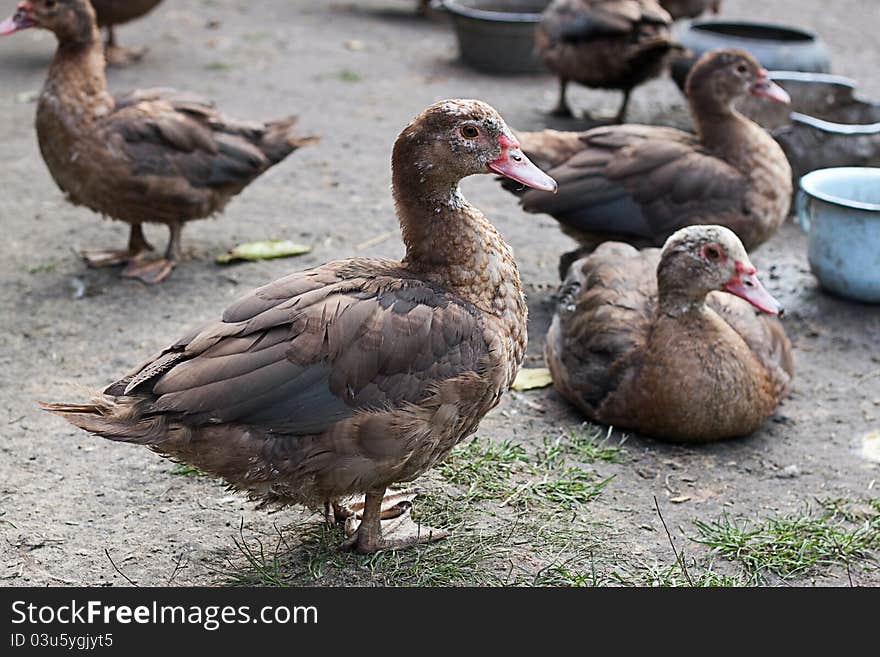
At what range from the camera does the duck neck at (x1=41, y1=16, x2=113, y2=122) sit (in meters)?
5.74

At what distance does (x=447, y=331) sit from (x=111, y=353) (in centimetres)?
223

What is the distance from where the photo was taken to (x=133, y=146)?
A: 568cm

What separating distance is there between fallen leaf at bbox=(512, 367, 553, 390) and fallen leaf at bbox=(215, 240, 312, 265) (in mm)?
1622

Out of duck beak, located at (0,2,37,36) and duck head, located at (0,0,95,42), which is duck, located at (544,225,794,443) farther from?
duck beak, located at (0,2,37,36)

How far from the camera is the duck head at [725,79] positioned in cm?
577

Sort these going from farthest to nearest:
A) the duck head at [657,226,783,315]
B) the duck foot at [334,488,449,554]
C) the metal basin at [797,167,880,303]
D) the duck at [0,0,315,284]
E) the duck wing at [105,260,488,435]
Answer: the duck at [0,0,315,284], the metal basin at [797,167,880,303], the duck head at [657,226,783,315], the duck foot at [334,488,449,554], the duck wing at [105,260,488,435]

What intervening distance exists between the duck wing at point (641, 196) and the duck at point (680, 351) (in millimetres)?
702

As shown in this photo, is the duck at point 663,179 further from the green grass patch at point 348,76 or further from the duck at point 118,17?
the duck at point 118,17

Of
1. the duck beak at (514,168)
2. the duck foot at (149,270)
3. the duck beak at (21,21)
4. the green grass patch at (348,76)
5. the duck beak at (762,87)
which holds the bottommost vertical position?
the green grass patch at (348,76)

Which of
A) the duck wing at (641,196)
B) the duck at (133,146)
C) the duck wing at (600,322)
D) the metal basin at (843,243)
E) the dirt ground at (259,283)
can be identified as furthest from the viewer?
the duck at (133,146)

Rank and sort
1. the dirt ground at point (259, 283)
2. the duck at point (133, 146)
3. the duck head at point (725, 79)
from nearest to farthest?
1. the dirt ground at point (259, 283)
2. the duck at point (133, 146)
3. the duck head at point (725, 79)

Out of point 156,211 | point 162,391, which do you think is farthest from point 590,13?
point 162,391

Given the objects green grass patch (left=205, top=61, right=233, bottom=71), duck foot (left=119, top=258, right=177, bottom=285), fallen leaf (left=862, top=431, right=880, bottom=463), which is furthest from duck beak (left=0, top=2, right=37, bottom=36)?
fallen leaf (left=862, top=431, right=880, bottom=463)

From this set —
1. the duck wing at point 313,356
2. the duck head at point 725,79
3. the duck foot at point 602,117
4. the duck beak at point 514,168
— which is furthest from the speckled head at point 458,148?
the duck foot at point 602,117
